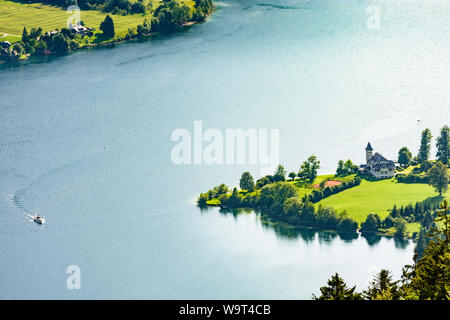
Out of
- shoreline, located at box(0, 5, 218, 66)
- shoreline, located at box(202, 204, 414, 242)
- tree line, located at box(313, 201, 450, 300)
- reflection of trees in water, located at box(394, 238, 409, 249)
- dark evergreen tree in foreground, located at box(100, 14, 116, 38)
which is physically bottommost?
reflection of trees in water, located at box(394, 238, 409, 249)

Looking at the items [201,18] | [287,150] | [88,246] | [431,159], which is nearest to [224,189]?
[287,150]

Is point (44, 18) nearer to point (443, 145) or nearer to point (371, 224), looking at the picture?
point (443, 145)

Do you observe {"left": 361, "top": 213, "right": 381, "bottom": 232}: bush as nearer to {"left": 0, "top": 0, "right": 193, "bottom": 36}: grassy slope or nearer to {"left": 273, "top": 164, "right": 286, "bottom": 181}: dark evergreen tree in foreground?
{"left": 273, "top": 164, "right": 286, "bottom": 181}: dark evergreen tree in foreground

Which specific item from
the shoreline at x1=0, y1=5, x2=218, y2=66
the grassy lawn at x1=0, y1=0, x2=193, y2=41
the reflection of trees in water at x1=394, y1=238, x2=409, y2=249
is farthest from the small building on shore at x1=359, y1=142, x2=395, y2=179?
the grassy lawn at x1=0, y1=0, x2=193, y2=41

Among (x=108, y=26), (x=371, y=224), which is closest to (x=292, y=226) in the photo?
(x=371, y=224)

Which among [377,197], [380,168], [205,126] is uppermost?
[205,126]
